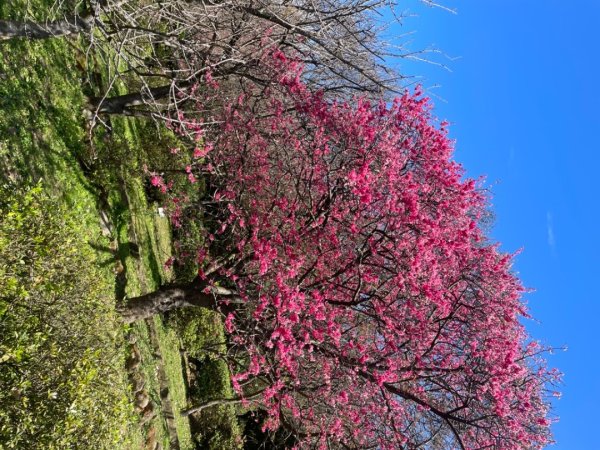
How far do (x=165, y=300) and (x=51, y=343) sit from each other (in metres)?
4.12

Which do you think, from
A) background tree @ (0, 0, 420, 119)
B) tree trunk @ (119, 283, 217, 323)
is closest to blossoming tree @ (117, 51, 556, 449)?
tree trunk @ (119, 283, 217, 323)

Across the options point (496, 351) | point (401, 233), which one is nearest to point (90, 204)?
point (401, 233)

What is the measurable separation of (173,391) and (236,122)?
528cm

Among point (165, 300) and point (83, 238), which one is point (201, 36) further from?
point (83, 238)

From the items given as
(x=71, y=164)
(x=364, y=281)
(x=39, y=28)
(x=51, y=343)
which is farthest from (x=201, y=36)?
(x=51, y=343)

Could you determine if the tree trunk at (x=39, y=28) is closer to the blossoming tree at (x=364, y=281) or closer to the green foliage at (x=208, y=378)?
the blossoming tree at (x=364, y=281)

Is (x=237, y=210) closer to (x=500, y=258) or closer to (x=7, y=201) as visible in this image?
(x=7, y=201)

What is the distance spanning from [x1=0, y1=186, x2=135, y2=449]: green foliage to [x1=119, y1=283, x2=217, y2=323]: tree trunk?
3031 mm

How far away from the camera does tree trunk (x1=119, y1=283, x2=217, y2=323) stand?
7.52 meters

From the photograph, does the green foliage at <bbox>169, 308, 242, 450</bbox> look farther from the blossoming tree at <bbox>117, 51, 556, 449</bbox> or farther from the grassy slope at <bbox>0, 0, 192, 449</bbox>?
the blossoming tree at <bbox>117, 51, 556, 449</bbox>

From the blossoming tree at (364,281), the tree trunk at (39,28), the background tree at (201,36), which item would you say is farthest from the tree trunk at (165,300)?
the tree trunk at (39,28)

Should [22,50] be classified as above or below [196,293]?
above

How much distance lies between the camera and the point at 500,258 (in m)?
10.4

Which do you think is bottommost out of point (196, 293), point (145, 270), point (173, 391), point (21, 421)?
point (21, 421)
